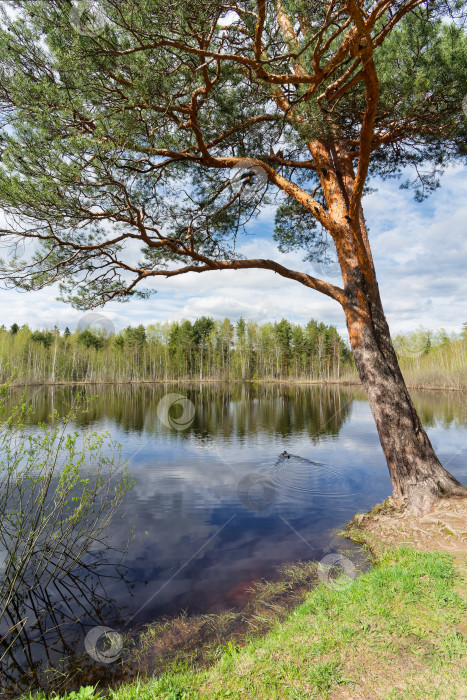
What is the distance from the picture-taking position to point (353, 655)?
112 inches

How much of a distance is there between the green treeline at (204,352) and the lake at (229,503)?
50099mm

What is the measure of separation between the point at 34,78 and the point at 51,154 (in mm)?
1347

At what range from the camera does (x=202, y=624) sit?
13.6 ft

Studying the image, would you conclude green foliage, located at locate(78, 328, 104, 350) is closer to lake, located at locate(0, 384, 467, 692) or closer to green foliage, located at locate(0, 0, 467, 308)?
lake, located at locate(0, 384, 467, 692)

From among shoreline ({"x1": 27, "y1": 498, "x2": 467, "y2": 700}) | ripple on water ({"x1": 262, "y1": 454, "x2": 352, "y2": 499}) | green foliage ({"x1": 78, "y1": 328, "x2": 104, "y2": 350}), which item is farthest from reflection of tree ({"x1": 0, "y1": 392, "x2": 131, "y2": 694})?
green foliage ({"x1": 78, "y1": 328, "x2": 104, "y2": 350})

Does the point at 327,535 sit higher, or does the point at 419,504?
the point at 419,504

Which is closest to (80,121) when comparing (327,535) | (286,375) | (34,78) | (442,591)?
(34,78)

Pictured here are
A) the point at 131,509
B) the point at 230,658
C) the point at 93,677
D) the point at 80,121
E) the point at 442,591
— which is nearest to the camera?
the point at 230,658

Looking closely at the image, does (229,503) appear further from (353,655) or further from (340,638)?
(353,655)

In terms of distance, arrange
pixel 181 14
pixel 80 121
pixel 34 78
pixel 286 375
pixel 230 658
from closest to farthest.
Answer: pixel 230 658
pixel 181 14
pixel 34 78
pixel 80 121
pixel 286 375

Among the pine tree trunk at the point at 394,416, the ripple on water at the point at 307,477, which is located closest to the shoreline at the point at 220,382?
the ripple on water at the point at 307,477

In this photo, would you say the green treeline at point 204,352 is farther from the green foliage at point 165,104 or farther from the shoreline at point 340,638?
the shoreline at point 340,638

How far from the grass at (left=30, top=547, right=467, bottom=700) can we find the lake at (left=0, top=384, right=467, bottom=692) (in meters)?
1.47

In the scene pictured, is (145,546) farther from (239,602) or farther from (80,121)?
(80,121)
